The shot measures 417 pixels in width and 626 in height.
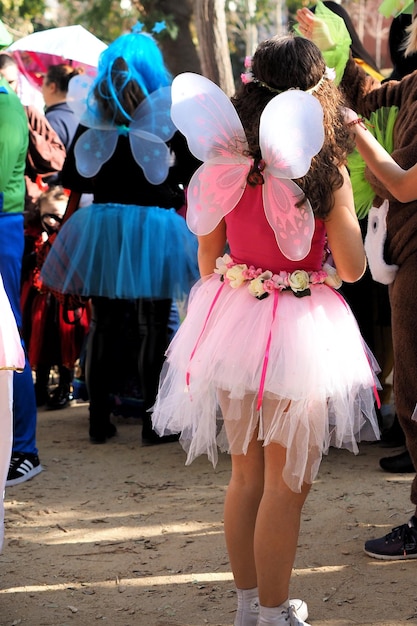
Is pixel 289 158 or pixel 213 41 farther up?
pixel 213 41

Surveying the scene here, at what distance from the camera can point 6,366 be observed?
9.53 ft

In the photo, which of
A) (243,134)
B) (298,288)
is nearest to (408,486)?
(298,288)

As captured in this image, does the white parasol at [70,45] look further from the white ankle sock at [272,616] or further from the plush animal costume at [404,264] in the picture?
the white ankle sock at [272,616]

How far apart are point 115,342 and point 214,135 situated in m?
2.75

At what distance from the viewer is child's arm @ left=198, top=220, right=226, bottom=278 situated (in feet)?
9.22

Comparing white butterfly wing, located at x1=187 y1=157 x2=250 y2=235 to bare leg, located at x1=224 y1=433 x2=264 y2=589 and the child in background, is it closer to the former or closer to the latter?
bare leg, located at x1=224 y1=433 x2=264 y2=589

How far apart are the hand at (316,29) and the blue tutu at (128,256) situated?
1781mm

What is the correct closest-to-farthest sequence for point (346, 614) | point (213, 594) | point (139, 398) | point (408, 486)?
point (346, 614) → point (213, 594) → point (408, 486) → point (139, 398)

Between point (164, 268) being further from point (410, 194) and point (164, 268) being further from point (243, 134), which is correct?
point (243, 134)

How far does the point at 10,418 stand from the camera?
305cm

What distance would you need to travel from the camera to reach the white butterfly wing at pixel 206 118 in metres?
2.62

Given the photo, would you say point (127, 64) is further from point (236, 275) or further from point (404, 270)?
point (236, 275)

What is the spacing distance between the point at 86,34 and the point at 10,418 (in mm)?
4165

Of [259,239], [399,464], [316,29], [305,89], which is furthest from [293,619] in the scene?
[316,29]
